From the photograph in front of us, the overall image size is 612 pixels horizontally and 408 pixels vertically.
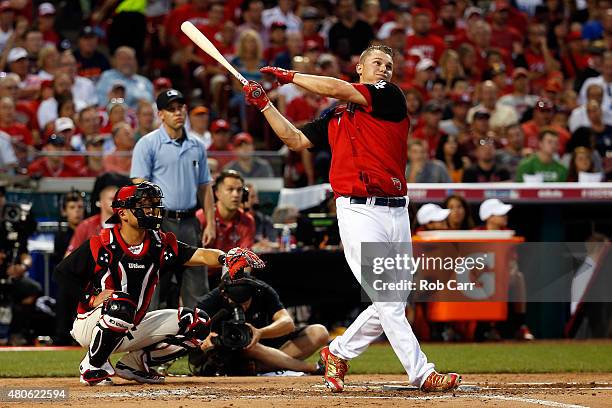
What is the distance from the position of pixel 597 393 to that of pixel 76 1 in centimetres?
1256

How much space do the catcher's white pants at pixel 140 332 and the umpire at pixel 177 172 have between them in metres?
1.58

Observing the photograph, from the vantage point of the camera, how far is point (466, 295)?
12.2 meters

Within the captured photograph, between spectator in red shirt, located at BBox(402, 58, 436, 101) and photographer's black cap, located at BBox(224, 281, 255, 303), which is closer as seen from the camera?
photographer's black cap, located at BBox(224, 281, 255, 303)

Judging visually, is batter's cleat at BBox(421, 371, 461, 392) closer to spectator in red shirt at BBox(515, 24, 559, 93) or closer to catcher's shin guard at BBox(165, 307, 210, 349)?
catcher's shin guard at BBox(165, 307, 210, 349)

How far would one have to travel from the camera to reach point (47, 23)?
55.5 ft

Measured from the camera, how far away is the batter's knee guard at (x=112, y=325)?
7.62 m

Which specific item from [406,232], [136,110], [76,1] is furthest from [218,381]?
[76,1]

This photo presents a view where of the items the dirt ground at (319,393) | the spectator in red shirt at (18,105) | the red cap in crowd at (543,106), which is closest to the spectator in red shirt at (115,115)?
the spectator in red shirt at (18,105)

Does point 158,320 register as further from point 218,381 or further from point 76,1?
point 76,1

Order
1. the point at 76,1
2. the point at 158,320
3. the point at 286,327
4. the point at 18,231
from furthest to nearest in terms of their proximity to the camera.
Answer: the point at 76,1 → the point at 18,231 → the point at 286,327 → the point at 158,320

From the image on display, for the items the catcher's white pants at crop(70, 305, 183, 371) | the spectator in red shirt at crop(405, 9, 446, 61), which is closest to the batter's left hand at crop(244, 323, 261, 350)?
the catcher's white pants at crop(70, 305, 183, 371)

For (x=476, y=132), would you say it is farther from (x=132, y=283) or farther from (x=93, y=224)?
(x=132, y=283)

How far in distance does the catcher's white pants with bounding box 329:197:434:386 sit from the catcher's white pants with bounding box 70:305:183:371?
1208mm

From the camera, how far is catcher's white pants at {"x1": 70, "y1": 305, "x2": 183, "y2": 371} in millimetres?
7949
